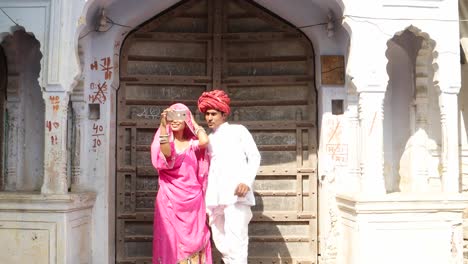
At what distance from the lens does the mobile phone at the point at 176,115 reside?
516 cm

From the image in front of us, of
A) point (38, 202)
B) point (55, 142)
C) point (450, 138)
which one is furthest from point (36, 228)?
point (450, 138)

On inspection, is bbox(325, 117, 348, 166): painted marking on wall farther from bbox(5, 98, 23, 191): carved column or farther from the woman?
bbox(5, 98, 23, 191): carved column

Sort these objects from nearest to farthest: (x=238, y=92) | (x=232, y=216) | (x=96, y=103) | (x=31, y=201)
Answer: (x=232, y=216) → (x=31, y=201) → (x=96, y=103) → (x=238, y=92)

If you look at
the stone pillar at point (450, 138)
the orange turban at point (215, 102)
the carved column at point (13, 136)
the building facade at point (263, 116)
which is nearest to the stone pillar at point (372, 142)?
the building facade at point (263, 116)

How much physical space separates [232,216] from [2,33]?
2.94 meters

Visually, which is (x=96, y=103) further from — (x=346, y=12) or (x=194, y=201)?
(x=346, y=12)

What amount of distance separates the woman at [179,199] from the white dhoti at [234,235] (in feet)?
0.58

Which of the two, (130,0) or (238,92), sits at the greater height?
(130,0)

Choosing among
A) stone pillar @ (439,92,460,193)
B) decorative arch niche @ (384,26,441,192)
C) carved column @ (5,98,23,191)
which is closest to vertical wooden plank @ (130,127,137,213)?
carved column @ (5,98,23,191)

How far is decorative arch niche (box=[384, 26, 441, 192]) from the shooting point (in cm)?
646

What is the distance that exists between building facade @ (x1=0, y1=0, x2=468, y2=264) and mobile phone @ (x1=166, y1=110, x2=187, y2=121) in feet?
3.87

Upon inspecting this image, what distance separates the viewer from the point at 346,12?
18.7 feet

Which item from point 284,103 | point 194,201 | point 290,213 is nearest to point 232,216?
point 194,201

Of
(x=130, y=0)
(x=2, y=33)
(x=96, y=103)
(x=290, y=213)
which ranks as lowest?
(x=290, y=213)
